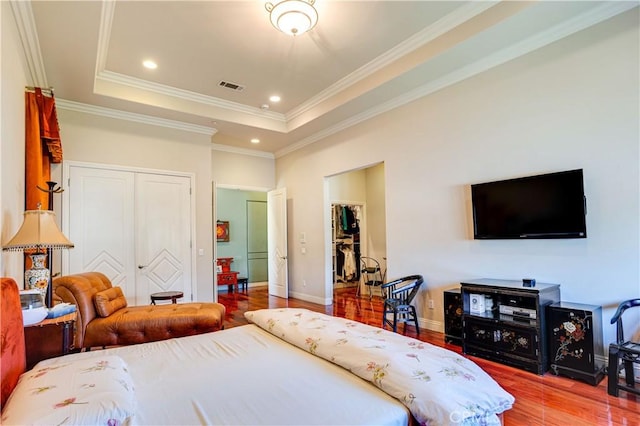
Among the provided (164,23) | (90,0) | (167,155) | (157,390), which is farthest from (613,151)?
(167,155)

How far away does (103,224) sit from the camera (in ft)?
16.0

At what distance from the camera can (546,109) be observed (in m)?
3.34

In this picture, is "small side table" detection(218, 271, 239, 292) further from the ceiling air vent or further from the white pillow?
the white pillow

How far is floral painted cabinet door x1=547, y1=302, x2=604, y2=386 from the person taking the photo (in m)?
2.75

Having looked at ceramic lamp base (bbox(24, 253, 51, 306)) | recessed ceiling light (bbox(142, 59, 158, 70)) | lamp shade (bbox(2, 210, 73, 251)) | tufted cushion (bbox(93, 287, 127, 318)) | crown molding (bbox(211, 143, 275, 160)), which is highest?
recessed ceiling light (bbox(142, 59, 158, 70))

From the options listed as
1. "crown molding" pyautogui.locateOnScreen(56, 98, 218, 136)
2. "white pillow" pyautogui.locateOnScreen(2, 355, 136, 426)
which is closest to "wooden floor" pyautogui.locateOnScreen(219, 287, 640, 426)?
"white pillow" pyautogui.locateOnScreen(2, 355, 136, 426)

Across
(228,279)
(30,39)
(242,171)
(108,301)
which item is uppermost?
(30,39)

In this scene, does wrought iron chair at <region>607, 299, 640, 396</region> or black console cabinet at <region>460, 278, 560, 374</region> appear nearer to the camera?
wrought iron chair at <region>607, 299, 640, 396</region>

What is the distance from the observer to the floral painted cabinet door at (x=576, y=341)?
275cm

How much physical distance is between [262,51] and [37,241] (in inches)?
110

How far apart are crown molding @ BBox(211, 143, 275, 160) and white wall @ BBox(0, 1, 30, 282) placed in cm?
366

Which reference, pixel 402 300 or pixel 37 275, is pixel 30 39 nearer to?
pixel 37 275

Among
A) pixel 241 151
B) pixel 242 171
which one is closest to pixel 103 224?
pixel 242 171

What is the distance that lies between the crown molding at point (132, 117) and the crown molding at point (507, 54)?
2.34 metres
